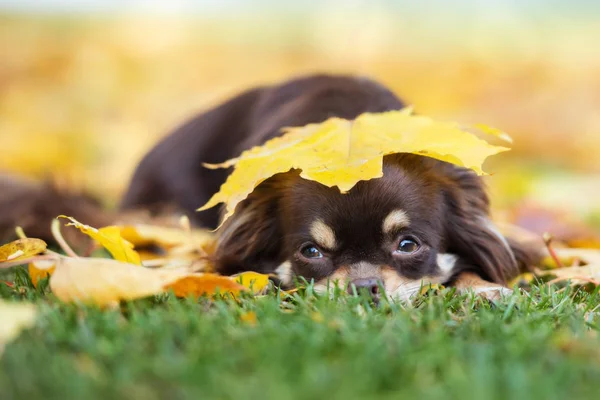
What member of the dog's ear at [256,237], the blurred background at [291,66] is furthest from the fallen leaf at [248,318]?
the blurred background at [291,66]

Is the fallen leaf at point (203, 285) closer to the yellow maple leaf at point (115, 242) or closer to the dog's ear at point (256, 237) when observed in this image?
the yellow maple leaf at point (115, 242)

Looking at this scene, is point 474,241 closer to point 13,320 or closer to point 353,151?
point 353,151

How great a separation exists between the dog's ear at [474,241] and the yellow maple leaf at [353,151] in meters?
0.44

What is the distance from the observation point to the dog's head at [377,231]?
9.15ft

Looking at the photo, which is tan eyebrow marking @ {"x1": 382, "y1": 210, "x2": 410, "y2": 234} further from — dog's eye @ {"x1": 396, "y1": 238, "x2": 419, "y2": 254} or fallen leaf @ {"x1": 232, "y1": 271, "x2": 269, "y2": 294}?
fallen leaf @ {"x1": 232, "y1": 271, "x2": 269, "y2": 294}

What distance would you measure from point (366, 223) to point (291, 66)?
7.01m

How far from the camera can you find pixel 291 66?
9.52 meters

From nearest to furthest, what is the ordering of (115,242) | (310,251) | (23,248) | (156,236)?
1. (23,248)
2. (115,242)
3. (310,251)
4. (156,236)

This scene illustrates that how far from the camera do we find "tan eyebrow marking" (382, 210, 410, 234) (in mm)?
2791

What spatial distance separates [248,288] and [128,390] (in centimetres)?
100

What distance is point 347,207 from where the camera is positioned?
2787 millimetres

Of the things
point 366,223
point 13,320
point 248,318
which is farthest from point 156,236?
point 13,320

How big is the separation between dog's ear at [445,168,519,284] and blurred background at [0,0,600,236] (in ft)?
19.6

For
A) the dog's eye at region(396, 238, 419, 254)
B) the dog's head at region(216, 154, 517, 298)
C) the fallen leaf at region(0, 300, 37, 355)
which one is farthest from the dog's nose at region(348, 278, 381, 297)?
the fallen leaf at region(0, 300, 37, 355)
